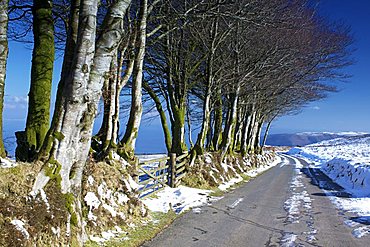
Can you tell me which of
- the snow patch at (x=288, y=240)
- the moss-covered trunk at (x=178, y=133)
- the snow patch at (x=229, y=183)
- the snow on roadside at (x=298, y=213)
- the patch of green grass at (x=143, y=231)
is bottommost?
the snow patch at (x=288, y=240)

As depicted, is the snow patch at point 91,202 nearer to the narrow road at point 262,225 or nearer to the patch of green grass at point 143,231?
the patch of green grass at point 143,231

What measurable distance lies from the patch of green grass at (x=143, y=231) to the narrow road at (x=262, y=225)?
0.68 ft

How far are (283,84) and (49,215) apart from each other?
66.2 feet

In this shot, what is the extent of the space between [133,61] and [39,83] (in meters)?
2.88

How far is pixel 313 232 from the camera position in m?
7.70

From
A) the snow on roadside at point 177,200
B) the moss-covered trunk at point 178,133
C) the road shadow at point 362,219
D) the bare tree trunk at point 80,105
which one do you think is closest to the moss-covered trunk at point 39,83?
the bare tree trunk at point 80,105

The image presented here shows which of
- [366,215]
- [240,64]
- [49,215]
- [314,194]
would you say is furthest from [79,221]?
[240,64]

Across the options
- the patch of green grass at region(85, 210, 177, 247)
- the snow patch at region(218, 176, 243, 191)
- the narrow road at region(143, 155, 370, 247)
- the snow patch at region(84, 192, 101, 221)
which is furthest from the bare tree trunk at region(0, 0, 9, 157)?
the snow patch at region(218, 176, 243, 191)

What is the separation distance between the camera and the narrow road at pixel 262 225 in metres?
6.85

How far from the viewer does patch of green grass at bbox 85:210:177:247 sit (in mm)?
6172

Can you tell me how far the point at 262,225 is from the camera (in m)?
8.27

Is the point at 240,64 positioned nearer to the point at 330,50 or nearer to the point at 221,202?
the point at 330,50

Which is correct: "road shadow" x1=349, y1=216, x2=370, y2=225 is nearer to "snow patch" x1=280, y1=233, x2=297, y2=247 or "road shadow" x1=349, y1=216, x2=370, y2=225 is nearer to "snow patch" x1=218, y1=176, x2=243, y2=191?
"snow patch" x1=280, y1=233, x2=297, y2=247

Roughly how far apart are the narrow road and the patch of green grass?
21 cm
